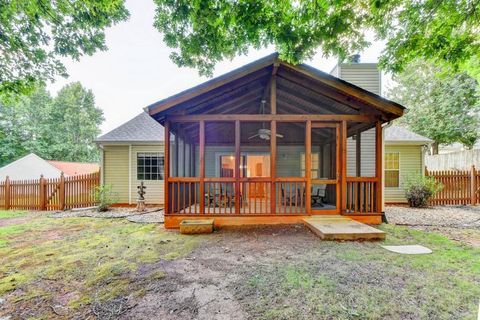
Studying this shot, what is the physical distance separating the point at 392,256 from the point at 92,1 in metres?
7.56

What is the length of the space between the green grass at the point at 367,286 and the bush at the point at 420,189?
212 inches

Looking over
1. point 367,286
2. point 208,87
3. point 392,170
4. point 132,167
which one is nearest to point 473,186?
point 392,170

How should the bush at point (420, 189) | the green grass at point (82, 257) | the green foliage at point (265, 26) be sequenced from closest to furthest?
the green grass at point (82, 257) → the green foliage at point (265, 26) → the bush at point (420, 189)

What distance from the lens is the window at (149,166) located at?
31.4 feet

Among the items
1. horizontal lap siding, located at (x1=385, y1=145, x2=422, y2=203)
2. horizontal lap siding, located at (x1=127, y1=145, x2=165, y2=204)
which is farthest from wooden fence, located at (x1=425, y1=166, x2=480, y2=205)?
horizontal lap siding, located at (x1=127, y1=145, x2=165, y2=204)

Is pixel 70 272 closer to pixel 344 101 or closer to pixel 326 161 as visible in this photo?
pixel 344 101

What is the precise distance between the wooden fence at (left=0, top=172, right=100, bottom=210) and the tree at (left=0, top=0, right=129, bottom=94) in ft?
15.8

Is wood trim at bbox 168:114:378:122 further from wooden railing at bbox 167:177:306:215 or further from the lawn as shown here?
the lawn

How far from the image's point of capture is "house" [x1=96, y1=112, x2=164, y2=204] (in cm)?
947

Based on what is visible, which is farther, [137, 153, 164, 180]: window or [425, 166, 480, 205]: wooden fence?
[137, 153, 164, 180]: window

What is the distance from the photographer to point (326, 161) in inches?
344

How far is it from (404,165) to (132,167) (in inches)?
458

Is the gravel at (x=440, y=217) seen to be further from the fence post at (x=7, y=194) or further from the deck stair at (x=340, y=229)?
the fence post at (x=7, y=194)

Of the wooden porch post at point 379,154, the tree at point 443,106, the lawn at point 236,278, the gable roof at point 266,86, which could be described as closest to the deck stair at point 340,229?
the lawn at point 236,278
